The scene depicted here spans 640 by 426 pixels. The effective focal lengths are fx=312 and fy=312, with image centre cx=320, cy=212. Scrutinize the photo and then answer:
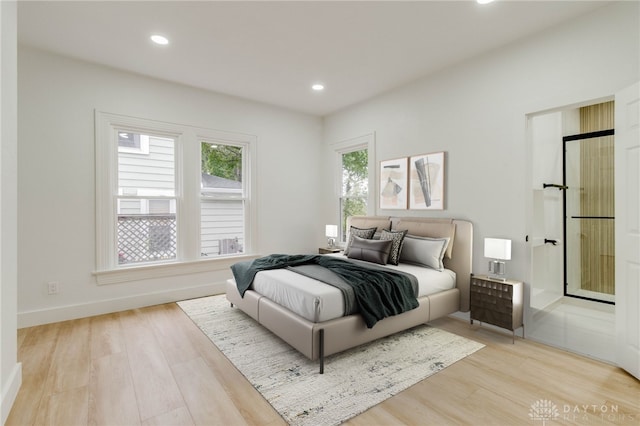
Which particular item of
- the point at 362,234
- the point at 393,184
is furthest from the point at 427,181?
the point at 362,234

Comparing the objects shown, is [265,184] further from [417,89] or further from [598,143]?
[598,143]

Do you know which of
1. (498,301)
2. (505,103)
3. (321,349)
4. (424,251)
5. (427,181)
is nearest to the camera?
(321,349)

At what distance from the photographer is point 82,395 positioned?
212cm

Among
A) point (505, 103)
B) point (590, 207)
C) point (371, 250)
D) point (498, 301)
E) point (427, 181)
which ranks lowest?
point (498, 301)

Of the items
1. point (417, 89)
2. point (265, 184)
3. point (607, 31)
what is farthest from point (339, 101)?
point (607, 31)

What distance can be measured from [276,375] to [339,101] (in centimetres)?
407

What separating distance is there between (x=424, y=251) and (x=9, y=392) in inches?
142

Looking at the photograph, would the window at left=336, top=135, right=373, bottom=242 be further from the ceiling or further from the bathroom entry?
the bathroom entry

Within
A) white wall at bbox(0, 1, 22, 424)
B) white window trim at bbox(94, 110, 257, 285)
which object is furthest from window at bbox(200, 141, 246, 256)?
white wall at bbox(0, 1, 22, 424)

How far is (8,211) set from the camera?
2008mm

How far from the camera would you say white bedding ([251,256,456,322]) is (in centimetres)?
247

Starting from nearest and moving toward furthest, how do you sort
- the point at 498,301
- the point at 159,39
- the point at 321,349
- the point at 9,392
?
the point at 9,392 → the point at 321,349 → the point at 498,301 → the point at 159,39

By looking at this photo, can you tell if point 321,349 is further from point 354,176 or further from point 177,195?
point 354,176

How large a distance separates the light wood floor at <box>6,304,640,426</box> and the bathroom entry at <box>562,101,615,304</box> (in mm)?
2024
